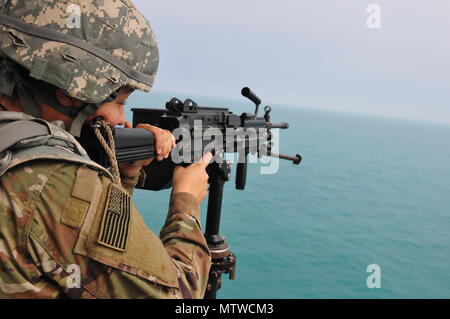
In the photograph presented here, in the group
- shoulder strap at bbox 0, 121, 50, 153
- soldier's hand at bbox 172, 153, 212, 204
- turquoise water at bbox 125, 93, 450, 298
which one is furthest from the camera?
turquoise water at bbox 125, 93, 450, 298

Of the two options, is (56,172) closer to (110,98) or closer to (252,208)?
(110,98)

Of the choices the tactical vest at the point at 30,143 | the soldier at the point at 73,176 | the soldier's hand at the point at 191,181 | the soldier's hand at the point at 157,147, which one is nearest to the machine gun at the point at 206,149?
the soldier's hand at the point at 157,147

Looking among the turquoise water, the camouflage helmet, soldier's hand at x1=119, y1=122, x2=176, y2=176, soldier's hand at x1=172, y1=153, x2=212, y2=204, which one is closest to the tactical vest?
the camouflage helmet

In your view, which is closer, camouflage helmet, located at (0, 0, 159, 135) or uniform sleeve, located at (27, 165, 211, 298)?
uniform sleeve, located at (27, 165, 211, 298)

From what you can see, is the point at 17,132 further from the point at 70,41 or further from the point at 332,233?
the point at 332,233

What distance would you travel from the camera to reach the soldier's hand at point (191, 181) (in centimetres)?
165

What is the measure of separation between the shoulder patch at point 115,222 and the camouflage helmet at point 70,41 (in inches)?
15.5

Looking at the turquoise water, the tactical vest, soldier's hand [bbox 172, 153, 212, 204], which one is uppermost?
the tactical vest

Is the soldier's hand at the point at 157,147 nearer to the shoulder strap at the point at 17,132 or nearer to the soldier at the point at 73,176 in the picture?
the soldier at the point at 73,176

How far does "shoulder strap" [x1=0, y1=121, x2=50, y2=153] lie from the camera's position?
3.13 feet

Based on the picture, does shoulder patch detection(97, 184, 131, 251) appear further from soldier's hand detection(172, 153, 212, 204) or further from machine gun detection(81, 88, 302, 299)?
machine gun detection(81, 88, 302, 299)

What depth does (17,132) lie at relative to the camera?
0.98 metres

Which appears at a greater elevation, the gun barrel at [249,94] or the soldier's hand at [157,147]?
the gun barrel at [249,94]

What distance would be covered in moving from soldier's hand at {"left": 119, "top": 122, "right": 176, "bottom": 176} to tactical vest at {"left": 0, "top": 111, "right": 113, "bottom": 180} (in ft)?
2.77
